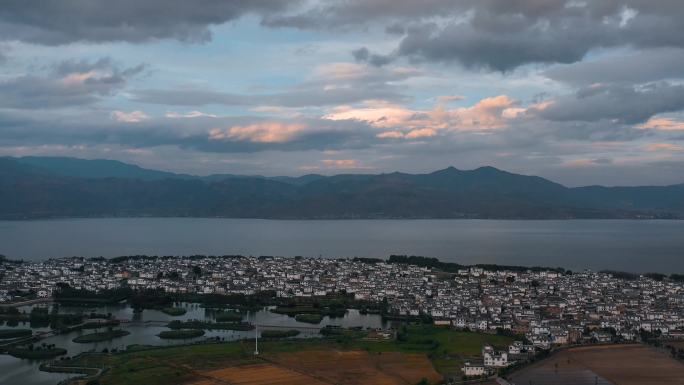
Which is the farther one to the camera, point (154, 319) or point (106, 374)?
point (154, 319)

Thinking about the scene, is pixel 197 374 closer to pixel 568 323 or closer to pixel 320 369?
pixel 320 369

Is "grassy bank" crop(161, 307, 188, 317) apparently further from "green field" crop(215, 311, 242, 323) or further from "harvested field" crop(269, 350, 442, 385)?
"harvested field" crop(269, 350, 442, 385)

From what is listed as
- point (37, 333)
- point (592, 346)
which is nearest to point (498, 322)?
point (592, 346)

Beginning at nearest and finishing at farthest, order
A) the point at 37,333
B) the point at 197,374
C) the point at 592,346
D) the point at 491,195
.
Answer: the point at 197,374
the point at 592,346
the point at 37,333
the point at 491,195

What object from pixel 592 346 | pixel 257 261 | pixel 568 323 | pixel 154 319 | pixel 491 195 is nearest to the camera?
pixel 592 346

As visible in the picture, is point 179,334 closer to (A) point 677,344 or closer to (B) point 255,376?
(B) point 255,376

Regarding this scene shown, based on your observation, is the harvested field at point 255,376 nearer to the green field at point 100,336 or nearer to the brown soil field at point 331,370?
the brown soil field at point 331,370
